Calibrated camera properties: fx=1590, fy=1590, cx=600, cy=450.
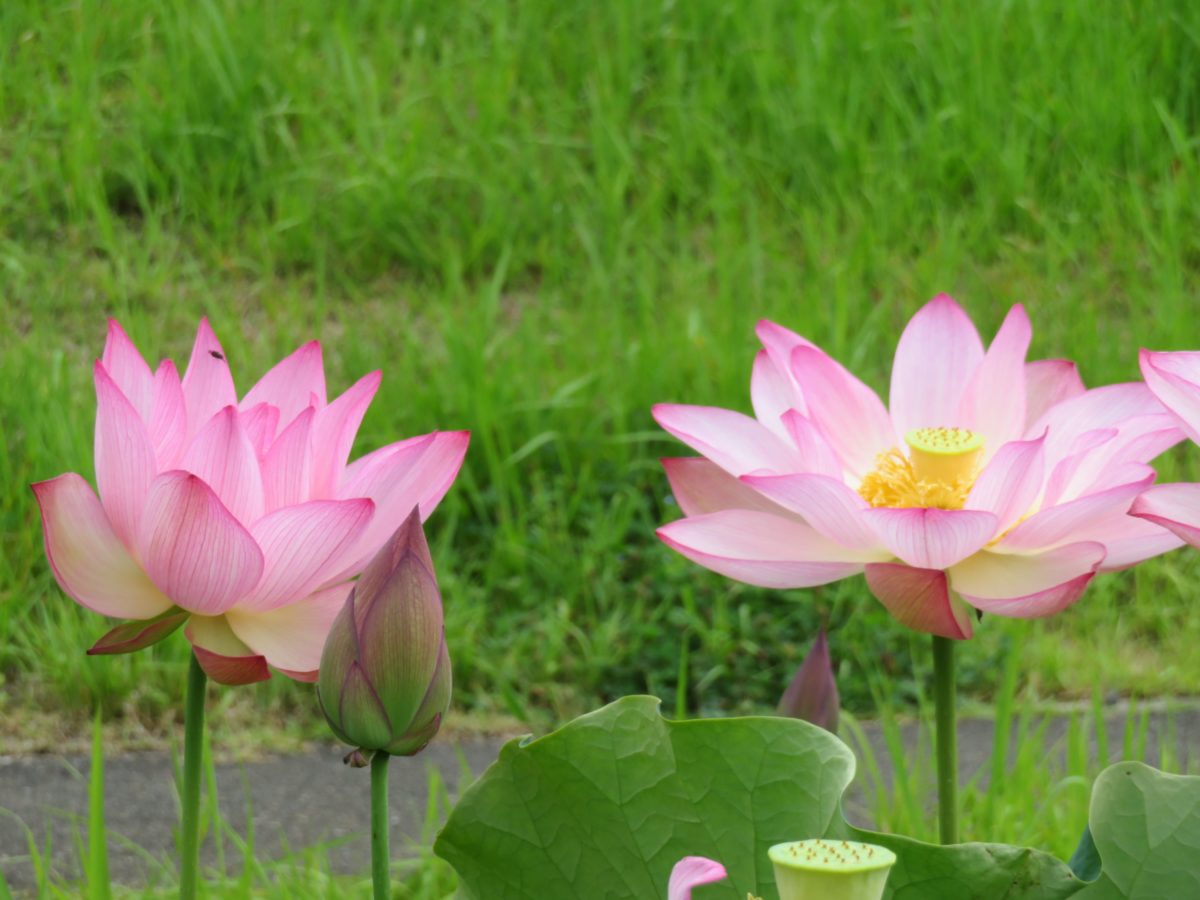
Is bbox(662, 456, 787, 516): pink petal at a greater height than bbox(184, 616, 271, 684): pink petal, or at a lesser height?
greater

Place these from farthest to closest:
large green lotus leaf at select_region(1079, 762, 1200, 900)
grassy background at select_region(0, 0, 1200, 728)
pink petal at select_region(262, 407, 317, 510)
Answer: grassy background at select_region(0, 0, 1200, 728) → pink petal at select_region(262, 407, 317, 510) → large green lotus leaf at select_region(1079, 762, 1200, 900)

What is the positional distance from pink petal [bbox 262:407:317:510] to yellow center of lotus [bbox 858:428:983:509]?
224 millimetres

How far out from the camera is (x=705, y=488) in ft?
2.06

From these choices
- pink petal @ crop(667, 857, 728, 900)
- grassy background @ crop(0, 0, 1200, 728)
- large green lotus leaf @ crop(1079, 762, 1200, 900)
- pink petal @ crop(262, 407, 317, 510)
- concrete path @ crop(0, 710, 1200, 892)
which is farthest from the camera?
grassy background @ crop(0, 0, 1200, 728)

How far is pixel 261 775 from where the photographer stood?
205cm

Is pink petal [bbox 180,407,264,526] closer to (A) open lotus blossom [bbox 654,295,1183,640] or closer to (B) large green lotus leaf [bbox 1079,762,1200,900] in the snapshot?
(A) open lotus blossom [bbox 654,295,1183,640]

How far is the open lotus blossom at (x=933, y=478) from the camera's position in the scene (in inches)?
20.7

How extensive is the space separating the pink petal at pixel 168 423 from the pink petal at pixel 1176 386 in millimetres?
323

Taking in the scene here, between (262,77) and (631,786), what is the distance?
305cm

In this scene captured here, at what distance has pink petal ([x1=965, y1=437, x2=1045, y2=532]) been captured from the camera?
556mm

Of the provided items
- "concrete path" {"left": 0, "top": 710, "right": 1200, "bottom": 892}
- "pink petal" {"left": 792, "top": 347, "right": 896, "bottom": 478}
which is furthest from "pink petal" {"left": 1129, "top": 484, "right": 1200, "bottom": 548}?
"concrete path" {"left": 0, "top": 710, "right": 1200, "bottom": 892}

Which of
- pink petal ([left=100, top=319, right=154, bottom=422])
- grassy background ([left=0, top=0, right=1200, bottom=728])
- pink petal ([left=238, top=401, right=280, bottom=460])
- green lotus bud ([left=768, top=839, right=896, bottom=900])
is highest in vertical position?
pink petal ([left=100, top=319, right=154, bottom=422])

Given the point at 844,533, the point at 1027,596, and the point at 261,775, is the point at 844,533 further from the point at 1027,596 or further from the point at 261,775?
the point at 261,775

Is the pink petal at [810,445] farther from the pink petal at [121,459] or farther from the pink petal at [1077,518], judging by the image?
the pink petal at [121,459]
